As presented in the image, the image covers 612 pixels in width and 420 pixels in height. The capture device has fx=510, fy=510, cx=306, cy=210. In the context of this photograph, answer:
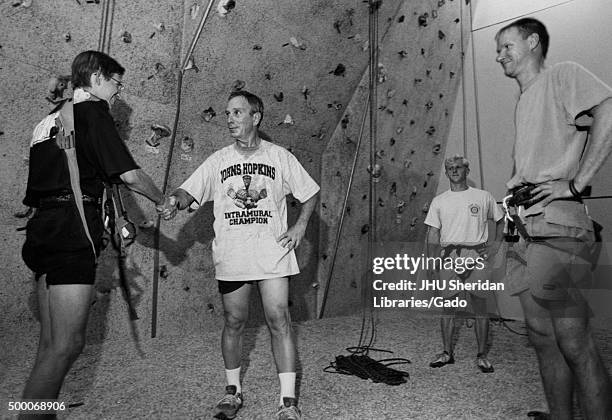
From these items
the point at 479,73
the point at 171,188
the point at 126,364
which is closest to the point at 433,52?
the point at 479,73

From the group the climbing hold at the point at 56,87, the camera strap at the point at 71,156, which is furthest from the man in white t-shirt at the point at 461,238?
the climbing hold at the point at 56,87

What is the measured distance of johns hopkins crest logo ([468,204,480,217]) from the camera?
335 centimetres

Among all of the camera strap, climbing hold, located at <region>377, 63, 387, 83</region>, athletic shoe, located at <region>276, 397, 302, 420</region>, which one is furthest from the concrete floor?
climbing hold, located at <region>377, 63, 387, 83</region>

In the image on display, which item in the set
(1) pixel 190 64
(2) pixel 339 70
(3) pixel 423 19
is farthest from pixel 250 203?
(3) pixel 423 19

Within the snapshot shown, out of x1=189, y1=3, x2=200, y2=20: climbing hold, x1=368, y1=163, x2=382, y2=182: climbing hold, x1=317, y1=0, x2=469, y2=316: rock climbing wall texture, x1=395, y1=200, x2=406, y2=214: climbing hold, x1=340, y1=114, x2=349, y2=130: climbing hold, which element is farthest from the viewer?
x1=395, y1=200, x2=406, y2=214: climbing hold

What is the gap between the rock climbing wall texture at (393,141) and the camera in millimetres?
4691

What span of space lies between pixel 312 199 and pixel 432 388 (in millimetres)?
1253

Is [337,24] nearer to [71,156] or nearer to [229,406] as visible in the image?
[71,156]

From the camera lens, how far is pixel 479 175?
5551mm

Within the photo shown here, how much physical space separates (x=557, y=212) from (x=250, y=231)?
123 cm

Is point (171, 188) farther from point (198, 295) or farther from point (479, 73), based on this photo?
point (479, 73)

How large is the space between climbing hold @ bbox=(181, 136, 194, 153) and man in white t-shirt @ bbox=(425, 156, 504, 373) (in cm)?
174

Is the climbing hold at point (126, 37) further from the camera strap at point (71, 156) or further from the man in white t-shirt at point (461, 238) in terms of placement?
the man in white t-shirt at point (461, 238)

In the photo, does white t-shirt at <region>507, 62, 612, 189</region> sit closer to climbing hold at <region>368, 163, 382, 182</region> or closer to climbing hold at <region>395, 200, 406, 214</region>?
climbing hold at <region>368, 163, 382, 182</region>
